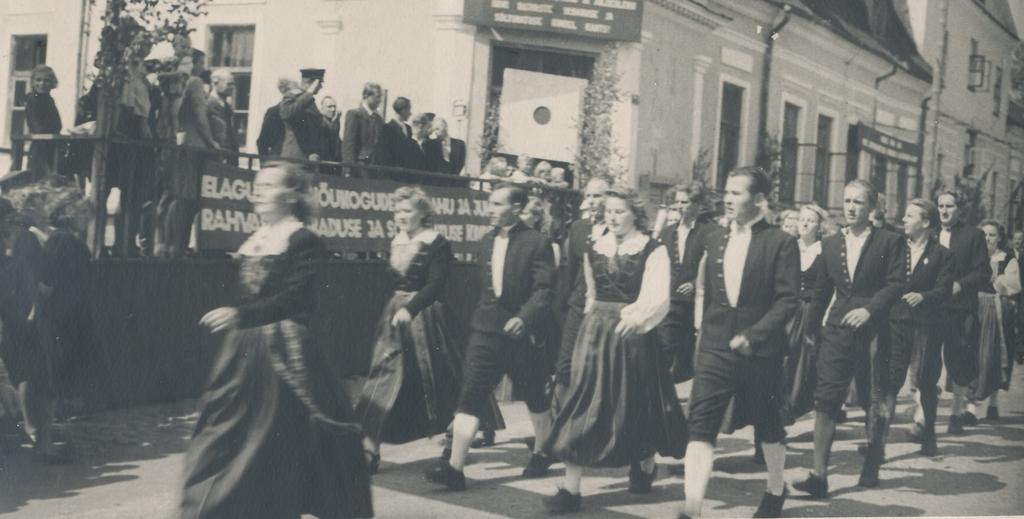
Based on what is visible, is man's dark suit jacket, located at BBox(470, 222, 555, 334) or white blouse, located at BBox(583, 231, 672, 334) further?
man's dark suit jacket, located at BBox(470, 222, 555, 334)

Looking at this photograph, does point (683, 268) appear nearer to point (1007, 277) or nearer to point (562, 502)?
point (562, 502)

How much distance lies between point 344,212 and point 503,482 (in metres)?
3.44

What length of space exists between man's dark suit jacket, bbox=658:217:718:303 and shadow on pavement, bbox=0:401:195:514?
3.19 metres

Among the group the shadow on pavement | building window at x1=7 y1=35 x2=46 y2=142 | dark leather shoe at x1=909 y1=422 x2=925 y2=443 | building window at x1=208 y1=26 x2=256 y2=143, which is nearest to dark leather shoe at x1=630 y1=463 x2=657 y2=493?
the shadow on pavement

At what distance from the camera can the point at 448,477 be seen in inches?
254

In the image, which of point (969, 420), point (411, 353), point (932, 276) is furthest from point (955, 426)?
point (411, 353)

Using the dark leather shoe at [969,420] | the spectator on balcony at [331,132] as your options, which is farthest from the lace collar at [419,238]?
the dark leather shoe at [969,420]

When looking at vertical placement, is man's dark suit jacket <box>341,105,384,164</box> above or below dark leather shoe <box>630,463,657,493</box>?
above

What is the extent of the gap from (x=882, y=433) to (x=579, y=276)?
195cm

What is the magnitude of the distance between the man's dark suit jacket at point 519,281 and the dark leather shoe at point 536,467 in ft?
2.29

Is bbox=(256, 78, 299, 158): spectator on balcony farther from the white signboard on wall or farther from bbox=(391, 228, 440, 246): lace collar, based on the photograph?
the white signboard on wall

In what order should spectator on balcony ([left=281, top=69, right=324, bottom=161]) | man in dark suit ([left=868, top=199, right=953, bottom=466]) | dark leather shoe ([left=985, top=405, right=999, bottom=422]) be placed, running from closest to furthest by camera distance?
man in dark suit ([left=868, top=199, right=953, bottom=466]) → dark leather shoe ([left=985, top=405, right=999, bottom=422]) → spectator on balcony ([left=281, top=69, right=324, bottom=161])

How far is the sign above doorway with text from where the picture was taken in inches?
552

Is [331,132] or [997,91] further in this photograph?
[331,132]
